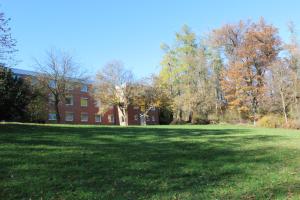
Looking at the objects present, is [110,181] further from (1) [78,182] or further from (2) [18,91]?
(2) [18,91]

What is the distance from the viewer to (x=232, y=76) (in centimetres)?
4584

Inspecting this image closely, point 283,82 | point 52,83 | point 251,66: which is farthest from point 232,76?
point 52,83

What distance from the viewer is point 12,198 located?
6398mm

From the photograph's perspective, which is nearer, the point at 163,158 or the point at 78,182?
the point at 78,182

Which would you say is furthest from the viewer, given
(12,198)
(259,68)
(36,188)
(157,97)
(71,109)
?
(71,109)

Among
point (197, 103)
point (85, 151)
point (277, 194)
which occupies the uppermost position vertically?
point (197, 103)

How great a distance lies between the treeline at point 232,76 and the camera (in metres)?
38.1

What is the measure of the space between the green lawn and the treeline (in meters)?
25.6

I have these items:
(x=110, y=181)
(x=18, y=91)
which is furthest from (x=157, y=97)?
(x=110, y=181)

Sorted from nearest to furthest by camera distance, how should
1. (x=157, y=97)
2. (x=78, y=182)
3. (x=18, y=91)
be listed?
(x=78, y=182)
(x=18, y=91)
(x=157, y=97)

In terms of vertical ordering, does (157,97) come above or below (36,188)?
above

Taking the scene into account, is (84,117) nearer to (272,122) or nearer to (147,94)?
(147,94)

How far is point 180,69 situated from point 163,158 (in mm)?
43112

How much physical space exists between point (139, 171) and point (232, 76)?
39329mm
